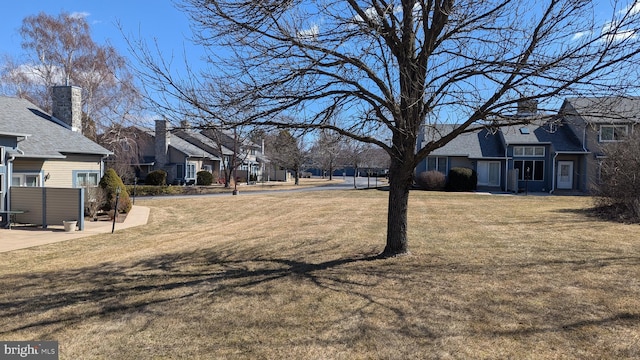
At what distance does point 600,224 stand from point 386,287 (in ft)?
29.8

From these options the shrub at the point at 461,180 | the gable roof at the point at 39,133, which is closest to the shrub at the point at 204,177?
the gable roof at the point at 39,133

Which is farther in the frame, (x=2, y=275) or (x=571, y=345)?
(x=2, y=275)

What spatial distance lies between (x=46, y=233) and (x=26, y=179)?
4.84 meters

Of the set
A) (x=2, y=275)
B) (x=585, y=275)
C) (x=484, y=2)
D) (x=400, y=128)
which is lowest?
(x=2, y=275)

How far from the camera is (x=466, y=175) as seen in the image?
28297mm

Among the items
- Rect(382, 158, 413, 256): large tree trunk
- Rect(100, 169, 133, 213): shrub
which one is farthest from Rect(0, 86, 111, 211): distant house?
Rect(382, 158, 413, 256): large tree trunk

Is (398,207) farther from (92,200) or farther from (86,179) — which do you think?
(86,179)

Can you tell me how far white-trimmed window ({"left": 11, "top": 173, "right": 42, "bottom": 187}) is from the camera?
15266 millimetres

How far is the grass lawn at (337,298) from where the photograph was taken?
3.84 metres

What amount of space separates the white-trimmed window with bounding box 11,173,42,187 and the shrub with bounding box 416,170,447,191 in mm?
22766

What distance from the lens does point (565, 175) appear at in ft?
94.1

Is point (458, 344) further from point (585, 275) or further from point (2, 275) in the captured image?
point (2, 275)

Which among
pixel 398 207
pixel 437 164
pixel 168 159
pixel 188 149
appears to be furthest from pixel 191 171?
pixel 398 207

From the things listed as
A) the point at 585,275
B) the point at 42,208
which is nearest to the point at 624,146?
the point at 585,275
